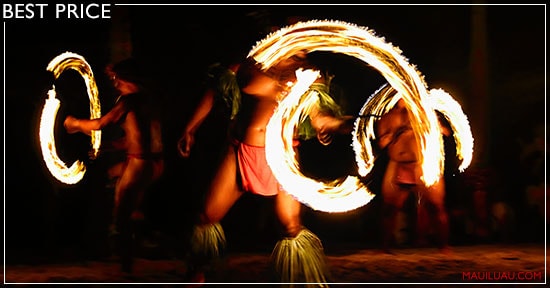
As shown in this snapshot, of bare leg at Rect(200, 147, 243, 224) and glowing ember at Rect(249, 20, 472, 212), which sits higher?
glowing ember at Rect(249, 20, 472, 212)

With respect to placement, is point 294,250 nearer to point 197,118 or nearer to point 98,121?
point 197,118

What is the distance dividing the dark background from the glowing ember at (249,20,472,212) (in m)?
0.32

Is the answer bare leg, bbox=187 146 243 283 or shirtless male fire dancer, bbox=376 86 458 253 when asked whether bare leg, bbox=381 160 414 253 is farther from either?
bare leg, bbox=187 146 243 283

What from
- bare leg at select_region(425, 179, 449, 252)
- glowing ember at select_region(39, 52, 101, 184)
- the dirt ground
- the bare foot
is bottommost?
the dirt ground

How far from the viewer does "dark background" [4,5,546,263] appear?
7.18m

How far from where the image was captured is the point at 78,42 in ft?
24.1

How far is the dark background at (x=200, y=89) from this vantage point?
718 centimetres

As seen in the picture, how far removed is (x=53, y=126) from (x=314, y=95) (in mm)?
2208

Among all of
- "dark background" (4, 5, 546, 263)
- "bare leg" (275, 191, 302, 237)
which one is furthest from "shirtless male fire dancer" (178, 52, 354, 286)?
"dark background" (4, 5, 546, 263)

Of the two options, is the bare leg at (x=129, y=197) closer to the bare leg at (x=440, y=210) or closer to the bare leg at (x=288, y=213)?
the bare leg at (x=288, y=213)

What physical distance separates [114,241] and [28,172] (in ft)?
3.44

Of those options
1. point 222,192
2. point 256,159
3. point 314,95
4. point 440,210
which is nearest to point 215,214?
point 222,192

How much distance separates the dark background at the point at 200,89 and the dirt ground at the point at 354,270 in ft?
0.48

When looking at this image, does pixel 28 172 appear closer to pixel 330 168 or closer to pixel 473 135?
pixel 330 168
